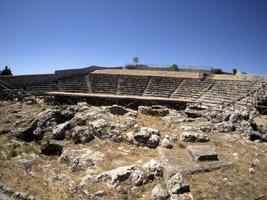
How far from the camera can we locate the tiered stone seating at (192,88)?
33003 millimetres

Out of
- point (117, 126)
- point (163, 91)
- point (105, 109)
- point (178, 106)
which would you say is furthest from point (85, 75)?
point (117, 126)

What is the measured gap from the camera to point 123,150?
1187 centimetres

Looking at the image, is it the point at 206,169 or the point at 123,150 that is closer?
the point at 206,169

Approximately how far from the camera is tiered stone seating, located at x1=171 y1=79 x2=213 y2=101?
33.0 metres

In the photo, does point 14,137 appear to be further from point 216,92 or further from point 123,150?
point 216,92

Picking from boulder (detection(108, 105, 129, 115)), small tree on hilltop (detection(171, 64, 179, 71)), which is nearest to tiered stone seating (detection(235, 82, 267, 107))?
boulder (detection(108, 105, 129, 115))

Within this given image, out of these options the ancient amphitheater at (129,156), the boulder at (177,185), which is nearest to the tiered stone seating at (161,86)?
the ancient amphitheater at (129,156)

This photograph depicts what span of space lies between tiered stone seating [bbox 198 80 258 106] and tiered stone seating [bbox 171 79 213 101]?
2.66ft

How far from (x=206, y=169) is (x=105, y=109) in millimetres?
8341

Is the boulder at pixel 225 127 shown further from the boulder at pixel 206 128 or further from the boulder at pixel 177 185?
the boulder at pixel 177 185

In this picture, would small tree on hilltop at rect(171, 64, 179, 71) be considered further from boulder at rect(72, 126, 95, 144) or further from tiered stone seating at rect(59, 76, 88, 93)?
boulder at rect(72, 126, 95, 144)

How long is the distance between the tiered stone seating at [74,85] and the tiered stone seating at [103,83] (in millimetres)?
1104

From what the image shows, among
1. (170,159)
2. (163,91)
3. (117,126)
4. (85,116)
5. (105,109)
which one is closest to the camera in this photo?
(170,159)

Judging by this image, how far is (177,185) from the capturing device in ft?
27.3
